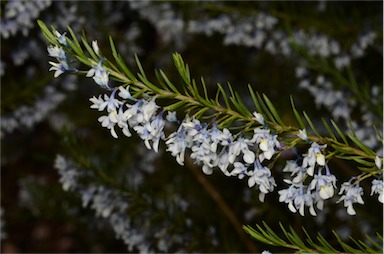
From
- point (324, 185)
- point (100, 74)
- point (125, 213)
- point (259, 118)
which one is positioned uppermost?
point (100, 74)

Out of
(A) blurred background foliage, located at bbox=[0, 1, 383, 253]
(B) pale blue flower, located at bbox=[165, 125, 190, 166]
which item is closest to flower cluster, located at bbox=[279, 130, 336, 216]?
(B) pale blue flower, located at bbox=[165, 125, 190, 166]

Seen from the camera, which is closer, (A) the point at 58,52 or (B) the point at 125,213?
(A) the point at 58,52

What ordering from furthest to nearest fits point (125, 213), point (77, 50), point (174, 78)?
point (174, 78), point (125, 213), point (77, 50)

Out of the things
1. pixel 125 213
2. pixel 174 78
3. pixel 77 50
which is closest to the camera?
pixel 77 50

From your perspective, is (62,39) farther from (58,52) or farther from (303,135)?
(303,135)

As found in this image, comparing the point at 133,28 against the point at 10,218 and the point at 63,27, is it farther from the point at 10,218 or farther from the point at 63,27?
the point at 10,218

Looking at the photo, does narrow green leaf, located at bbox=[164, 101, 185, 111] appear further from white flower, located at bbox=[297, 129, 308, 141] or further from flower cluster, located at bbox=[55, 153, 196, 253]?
flower cluster, located at bbox=[55, 153, 196, 253]

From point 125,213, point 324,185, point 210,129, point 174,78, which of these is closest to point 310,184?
point 324,185

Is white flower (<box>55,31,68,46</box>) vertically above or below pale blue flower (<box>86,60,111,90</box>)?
above
